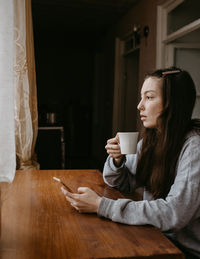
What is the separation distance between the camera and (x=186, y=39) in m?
3.48

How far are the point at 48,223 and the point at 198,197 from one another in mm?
488

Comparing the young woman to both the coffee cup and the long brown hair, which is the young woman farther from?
the coffee cup

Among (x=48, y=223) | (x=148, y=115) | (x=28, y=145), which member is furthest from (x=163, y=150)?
(x=28, y=145)

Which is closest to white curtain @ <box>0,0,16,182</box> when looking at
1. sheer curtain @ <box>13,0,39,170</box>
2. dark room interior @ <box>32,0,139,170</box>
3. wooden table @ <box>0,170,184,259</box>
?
wooden table @ <box>0,170,184,259</box>

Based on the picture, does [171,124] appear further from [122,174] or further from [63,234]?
[63,234]

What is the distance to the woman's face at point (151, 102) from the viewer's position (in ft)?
4.00

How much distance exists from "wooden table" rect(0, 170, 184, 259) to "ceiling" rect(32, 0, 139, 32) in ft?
13.1

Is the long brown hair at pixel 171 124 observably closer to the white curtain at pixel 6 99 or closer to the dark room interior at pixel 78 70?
the white curtain at pixel 6 99

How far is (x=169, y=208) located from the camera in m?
0.95

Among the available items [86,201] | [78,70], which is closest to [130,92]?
[78,70]

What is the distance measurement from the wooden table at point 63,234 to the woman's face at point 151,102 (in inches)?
13.9

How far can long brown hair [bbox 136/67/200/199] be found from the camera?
3.84ft

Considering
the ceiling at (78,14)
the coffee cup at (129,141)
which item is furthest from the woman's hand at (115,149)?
the ceiling at (78,14)

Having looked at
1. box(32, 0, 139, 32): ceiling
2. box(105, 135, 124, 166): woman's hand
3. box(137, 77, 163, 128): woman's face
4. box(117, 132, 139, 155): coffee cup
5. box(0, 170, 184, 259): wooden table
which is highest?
box(32, 0, 139, 32): ceiling
